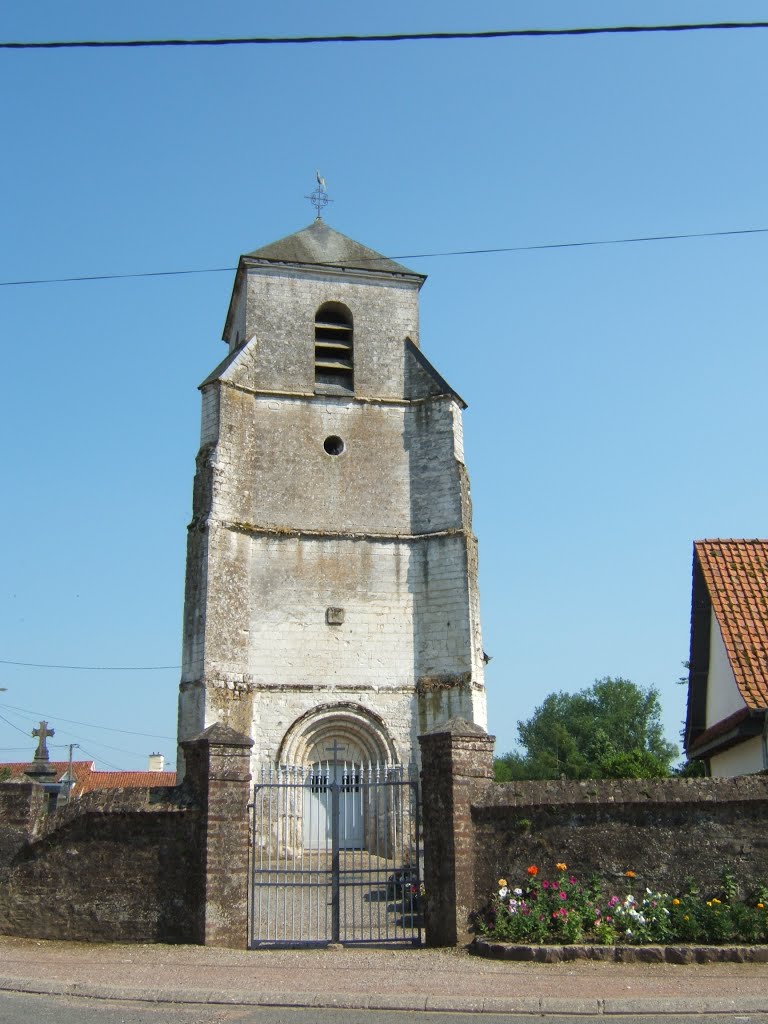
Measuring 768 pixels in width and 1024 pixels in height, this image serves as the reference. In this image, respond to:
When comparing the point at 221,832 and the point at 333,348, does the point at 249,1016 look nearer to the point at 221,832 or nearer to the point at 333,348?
the point at 221,832

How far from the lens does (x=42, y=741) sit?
19.3 metres

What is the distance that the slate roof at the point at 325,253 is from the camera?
23.6 metres

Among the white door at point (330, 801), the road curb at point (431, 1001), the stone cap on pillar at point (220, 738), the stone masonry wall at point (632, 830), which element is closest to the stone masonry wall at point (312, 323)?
the white door at point (330, 801)

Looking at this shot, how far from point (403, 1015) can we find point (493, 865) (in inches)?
110

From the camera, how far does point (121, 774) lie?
53.3 m

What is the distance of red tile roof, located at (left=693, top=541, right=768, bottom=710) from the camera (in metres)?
13.7

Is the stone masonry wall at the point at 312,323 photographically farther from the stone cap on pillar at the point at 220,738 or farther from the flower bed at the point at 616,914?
the flower bed at the point at 616,914

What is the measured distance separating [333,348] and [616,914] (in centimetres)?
1595

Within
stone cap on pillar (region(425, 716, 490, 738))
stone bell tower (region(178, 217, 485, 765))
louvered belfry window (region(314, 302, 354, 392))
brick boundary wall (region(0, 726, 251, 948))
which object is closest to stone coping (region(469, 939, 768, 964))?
stone cap on pillar (region(425, 716, 490, 738))

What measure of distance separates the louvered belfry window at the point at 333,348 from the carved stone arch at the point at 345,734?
285 inches

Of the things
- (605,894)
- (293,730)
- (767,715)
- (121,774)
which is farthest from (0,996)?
(121,774)

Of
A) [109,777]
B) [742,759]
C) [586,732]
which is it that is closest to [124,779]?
[109,777]

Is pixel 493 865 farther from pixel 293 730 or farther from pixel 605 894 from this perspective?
pixel 293 730

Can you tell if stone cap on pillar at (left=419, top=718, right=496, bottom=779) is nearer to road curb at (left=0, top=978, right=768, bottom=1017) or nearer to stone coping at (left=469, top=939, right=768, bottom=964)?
stone coping at (left=469, top=939, right=768, bottom=964)
